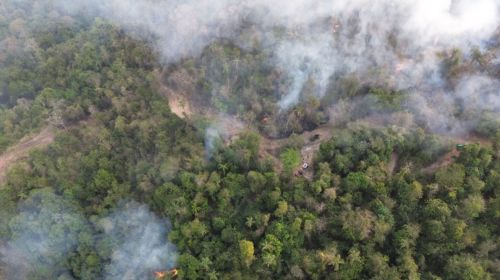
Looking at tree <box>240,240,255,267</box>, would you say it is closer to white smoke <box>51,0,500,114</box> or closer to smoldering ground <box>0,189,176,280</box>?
smoldering ground <box>0,189,176,280</box>

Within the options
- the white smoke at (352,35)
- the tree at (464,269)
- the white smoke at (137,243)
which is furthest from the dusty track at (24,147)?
the tree at (464,269)

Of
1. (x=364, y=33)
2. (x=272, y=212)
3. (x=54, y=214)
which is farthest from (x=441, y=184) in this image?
(x=54, y=214)

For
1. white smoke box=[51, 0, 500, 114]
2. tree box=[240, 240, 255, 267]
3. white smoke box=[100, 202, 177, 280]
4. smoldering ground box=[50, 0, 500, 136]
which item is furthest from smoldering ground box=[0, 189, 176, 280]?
white smoke box=[51, 0, 500, 114]

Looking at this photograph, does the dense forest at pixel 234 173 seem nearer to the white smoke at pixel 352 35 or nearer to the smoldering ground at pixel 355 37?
the smoldering ground at pixel 355 37

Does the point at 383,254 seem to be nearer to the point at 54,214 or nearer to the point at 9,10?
the point at 54,214

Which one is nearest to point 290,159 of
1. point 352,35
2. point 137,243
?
point 137,243
